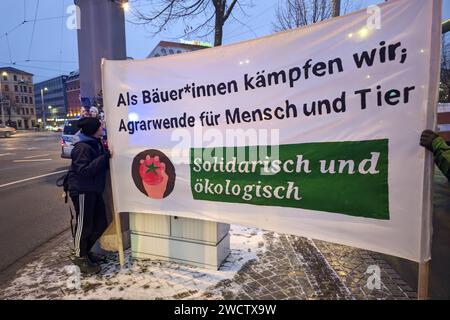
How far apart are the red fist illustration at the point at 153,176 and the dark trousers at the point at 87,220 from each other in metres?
0.59

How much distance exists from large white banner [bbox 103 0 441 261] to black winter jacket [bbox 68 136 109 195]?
0.19 meters

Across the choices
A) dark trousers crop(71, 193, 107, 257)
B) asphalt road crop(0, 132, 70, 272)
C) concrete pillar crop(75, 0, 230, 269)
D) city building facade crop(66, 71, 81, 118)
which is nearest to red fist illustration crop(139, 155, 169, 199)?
concrete pillar crop(75, 0, 230, 269)

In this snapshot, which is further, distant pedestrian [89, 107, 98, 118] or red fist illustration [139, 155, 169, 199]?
distant pedestrian [89, 107, 98, 118]

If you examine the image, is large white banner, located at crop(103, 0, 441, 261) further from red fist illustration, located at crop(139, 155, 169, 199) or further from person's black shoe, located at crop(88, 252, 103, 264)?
person's black shoe, located at crop(88, 252, 103, 264)

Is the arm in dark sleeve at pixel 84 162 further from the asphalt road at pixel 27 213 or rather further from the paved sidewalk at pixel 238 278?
the asphalt road at pixel 27 213

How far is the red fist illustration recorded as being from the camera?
3422 millimetres

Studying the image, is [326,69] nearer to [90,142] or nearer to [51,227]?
[90,142]

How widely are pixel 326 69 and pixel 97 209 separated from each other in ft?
9.37

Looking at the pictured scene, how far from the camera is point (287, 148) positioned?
9.02ft

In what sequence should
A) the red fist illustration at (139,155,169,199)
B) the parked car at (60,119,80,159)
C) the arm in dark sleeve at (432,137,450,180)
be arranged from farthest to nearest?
the parked car at (60,119,80,159)
the red fist illustration at (139,155,169,199)
the arm in dark sleeve at (432,137,450,180)

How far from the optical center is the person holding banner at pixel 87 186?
11.0 ft

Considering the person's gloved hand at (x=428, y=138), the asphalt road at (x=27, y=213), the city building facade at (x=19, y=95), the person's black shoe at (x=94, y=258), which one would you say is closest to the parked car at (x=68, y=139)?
the asphalt road at (x=27, y=213)

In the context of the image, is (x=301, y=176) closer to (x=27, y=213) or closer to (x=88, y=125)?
(x=88, y=125)

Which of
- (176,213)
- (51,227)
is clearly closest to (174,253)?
(176,213)
